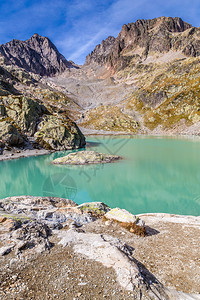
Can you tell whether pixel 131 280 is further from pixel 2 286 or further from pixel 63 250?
pixel 2 286

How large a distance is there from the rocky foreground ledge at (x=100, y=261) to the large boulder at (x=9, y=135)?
55.2 meters

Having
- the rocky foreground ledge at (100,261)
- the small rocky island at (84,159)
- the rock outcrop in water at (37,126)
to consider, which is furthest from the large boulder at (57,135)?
the rocky foreground ledge at (100,261)

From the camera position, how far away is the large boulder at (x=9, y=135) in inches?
2336

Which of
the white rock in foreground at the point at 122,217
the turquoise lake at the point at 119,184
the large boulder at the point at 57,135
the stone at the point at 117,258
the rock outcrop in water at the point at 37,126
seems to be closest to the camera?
the stone at the point at 117,258

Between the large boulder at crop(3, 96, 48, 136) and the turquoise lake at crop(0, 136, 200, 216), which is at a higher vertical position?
the large boulder at crop(3, 96, 48, 136)

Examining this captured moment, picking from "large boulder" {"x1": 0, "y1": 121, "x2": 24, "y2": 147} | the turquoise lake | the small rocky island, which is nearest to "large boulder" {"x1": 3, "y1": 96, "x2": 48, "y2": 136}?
"large boulder" {"x1": 0, "y1": 121, "x2": 24, "y2": 147}

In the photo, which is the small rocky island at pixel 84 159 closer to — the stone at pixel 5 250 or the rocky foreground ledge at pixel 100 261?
the rocky foreground ledge at pixel 100 261

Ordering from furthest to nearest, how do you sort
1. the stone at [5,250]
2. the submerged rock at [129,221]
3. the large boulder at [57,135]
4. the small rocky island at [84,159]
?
the large boulder at [57,135]
the small rocky island at [84,159]
the submerged rock at [129,221]
the stone at [5,250]

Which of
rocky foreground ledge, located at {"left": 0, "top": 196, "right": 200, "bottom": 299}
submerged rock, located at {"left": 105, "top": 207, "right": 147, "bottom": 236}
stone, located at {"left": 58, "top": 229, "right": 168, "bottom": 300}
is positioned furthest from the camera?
submerged rock, located at {"left": 105, "top": 207, "right": 147, "bottom": 236}

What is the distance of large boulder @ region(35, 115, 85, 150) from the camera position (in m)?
74.9

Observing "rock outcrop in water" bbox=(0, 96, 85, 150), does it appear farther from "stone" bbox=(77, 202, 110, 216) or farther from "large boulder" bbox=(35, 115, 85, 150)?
"stone" bbox=(77, 202, 110, 216)

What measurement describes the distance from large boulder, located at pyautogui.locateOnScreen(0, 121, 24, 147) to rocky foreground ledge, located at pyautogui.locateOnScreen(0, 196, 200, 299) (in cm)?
5521

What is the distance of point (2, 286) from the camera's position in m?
5.84

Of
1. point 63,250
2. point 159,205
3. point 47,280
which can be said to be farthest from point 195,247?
point 159,205
